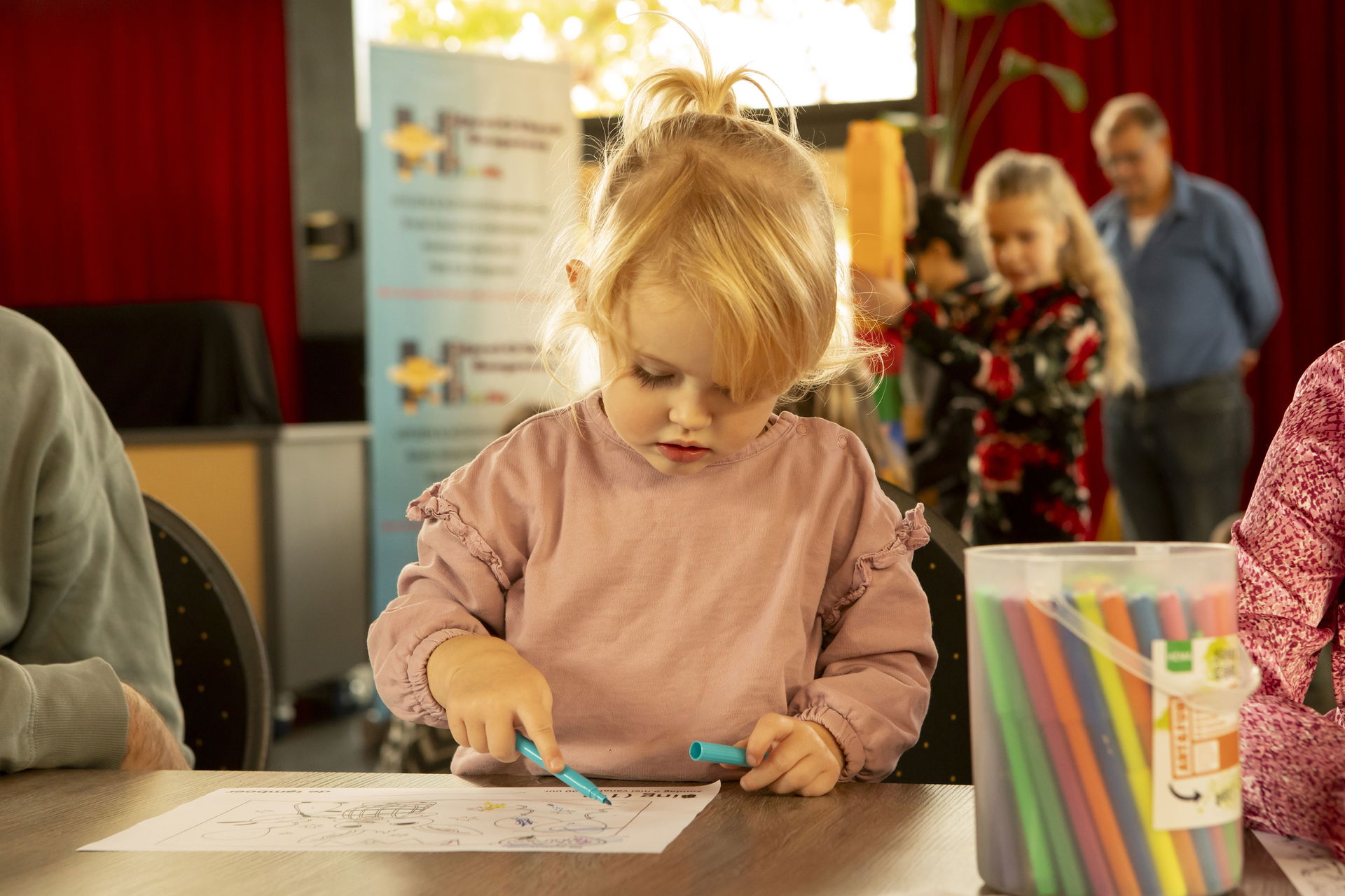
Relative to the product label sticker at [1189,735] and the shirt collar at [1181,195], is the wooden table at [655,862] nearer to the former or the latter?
the product label sticker at [1189,735]

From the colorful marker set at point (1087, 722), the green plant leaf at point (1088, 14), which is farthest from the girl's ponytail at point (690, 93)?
the green plant leaf at point (1088, 14)

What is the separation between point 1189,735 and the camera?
0.47 metres

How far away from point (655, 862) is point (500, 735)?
15 cm

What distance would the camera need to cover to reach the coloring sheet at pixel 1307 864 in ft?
1.71

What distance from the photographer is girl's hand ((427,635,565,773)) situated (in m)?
0.67

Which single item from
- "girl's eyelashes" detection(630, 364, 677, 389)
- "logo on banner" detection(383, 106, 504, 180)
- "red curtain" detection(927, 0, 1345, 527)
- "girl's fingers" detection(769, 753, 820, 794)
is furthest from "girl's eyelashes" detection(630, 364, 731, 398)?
"red curtain" detection(927, 0, 1345, 527)

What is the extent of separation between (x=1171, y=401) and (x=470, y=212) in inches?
86.0

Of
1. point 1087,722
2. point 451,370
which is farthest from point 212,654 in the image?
point 451,370

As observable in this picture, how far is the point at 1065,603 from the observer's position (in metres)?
0.47

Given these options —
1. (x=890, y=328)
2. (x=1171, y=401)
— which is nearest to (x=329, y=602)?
(x=890, y=328)

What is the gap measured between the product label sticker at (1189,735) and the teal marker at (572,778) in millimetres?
288

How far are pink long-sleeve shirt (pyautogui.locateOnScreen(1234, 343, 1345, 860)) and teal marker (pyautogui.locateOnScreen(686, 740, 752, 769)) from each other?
0.25 meters

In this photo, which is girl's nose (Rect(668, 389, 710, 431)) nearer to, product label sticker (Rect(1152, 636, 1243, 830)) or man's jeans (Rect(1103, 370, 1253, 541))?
product label sticker (Rect(1152, 636, 1243, 830))

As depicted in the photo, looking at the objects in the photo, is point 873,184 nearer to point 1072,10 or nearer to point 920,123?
point 920,123
